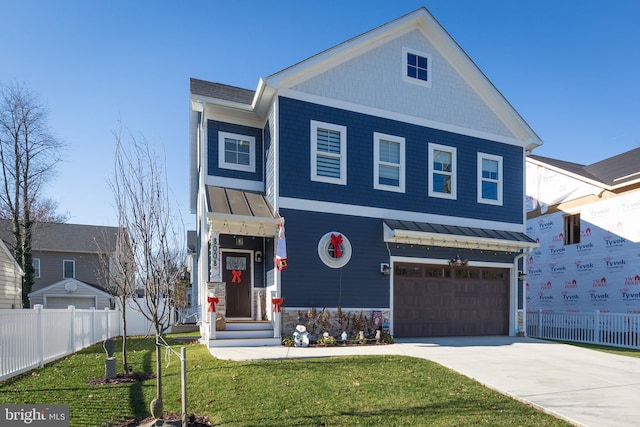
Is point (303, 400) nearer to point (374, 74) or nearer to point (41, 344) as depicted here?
point (41, 344)

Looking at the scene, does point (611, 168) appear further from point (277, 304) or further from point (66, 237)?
point (66, 237)

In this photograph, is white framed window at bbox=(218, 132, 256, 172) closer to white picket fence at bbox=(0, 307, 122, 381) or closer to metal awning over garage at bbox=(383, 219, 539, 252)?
metal awning over garage at bbox=(383, 219, 539, 252)

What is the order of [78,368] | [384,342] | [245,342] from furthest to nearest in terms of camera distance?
1. [384,342]
2. [245,342]
3. [78,368]

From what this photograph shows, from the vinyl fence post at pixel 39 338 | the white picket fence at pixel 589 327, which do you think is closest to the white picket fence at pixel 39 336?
the vinyl fence post at pixel 39 338

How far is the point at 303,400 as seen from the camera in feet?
19.2

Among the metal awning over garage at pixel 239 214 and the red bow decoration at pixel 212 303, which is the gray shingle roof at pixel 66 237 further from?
the red bow decoration at pixel 212 303

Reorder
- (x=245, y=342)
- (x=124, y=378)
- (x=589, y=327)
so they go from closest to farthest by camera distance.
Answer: (x=124, y=378) → (x=245, y=342) → (x=589, y=327)

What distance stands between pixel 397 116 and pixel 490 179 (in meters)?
4.17

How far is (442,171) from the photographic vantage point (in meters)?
13.5

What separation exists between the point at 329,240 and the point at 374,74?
529 centimetres

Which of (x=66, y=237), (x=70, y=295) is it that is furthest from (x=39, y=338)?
(x=66, y=237)

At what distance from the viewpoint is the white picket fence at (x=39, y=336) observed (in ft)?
24.4

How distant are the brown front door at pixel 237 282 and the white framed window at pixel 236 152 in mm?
2611

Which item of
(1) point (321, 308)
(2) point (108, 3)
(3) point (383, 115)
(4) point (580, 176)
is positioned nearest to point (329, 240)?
(1) point (321, 308)
